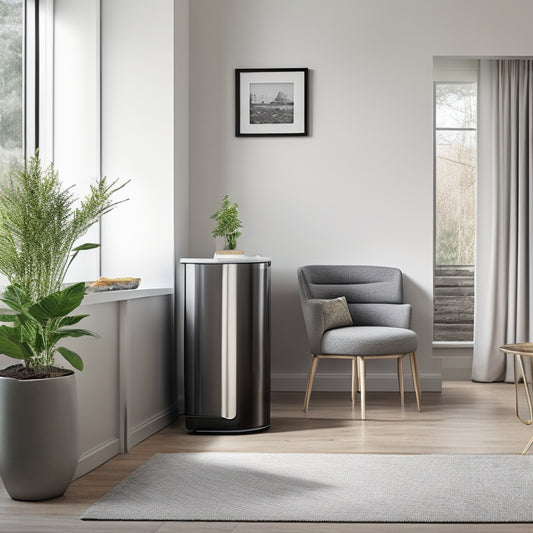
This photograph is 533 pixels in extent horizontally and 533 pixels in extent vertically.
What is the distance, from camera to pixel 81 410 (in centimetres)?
303

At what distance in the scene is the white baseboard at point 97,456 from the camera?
297 cm

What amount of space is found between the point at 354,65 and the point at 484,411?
2.36 m

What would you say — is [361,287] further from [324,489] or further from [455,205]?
[324,489]

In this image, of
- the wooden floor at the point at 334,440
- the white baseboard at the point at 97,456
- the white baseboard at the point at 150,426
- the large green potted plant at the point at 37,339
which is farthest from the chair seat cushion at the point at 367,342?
the large green potted plant at the point at 37,339

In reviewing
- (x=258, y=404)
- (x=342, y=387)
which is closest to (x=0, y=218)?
(x=258, y=404)

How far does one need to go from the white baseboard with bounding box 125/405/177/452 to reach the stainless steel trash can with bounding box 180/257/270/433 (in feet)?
0.57

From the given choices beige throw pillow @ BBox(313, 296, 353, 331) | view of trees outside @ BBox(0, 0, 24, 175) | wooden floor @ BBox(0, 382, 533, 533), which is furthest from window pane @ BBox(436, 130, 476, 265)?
view of trees outside @ BBox(0, 0, 24, 175)

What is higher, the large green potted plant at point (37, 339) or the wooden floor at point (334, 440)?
the large green potted plant at point (37, 339)

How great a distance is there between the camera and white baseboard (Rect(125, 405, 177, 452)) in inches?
138

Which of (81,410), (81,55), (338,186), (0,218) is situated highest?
(81,55)

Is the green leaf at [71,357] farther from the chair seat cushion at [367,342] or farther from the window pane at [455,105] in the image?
the window pane at [455,105]

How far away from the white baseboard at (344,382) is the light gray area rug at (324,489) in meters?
1.74

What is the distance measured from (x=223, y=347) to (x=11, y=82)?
176cm

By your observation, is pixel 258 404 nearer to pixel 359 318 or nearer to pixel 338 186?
pixel 359 318
